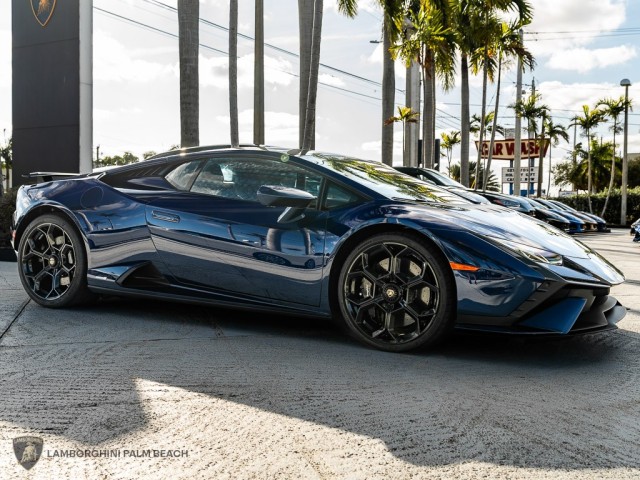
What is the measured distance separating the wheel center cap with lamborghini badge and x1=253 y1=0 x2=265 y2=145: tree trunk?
1501 cm

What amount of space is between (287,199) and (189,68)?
29.0 ft

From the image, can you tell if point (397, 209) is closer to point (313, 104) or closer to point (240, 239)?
point (240, 239)

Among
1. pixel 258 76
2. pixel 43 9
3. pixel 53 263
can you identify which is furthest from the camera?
pixel 258 76

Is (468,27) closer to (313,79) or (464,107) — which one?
(464,107)

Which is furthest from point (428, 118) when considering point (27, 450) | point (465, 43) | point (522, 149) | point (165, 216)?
point (522, 149)

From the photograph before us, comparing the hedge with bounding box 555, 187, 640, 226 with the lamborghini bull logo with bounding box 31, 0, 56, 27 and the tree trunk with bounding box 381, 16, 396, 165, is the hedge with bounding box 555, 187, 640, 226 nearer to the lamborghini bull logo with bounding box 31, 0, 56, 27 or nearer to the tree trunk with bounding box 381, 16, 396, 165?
the tree trunk with bounding box 381, 16, 396, 165

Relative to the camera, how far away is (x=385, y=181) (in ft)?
15.8

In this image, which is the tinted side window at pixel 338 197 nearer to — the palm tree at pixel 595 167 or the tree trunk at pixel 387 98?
the tree trunk at pixel 387 98

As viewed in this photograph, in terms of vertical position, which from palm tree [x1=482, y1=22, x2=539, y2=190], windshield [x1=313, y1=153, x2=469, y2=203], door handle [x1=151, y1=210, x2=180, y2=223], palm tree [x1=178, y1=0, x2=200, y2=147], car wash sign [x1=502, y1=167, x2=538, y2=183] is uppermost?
palm tree [x1=482, y1=22, x2=539, y2=190]

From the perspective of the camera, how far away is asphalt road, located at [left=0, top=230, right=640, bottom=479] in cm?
250

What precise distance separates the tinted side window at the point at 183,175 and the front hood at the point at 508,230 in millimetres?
1531

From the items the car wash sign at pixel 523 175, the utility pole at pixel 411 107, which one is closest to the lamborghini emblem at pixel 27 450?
the utility pole at pixel 411 107

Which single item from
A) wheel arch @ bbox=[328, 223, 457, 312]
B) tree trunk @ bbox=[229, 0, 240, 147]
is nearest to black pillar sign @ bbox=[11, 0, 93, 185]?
tree trunk @ bbox=[229, 0, 240, 147]

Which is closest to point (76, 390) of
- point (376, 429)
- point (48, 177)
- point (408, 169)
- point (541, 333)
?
point (376, 429)
